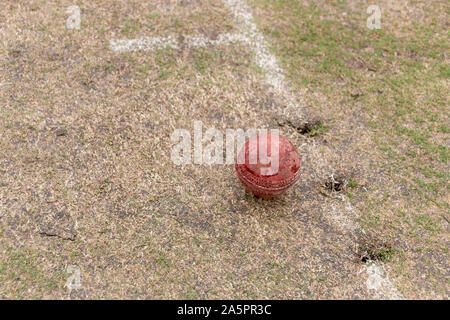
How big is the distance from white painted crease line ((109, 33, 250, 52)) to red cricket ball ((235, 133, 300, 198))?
1.86 metres

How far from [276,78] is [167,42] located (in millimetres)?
1286

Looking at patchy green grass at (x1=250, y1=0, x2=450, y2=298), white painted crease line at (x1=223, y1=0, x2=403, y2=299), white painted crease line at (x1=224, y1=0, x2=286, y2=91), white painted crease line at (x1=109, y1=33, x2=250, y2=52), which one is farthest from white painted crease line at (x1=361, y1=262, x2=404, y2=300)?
white painted crease line at (x1=109, y1=33, x2=250, y2=52)

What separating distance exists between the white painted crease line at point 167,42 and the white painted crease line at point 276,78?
0.60 ft

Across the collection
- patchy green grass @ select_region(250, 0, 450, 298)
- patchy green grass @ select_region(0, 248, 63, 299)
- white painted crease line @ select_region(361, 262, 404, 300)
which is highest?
patchy green grass @ select_region(250, 0, 450, 298)

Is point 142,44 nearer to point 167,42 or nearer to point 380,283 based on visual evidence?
point 167,42

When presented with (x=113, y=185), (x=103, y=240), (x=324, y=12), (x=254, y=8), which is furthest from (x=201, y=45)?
(x=103, y=240)

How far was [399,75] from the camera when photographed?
4.41m

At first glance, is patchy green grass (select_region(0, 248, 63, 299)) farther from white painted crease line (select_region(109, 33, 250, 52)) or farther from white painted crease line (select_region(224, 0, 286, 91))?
white painted crease line (select_region(224, 0, 286, 91))

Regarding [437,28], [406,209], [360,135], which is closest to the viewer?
[406,209]

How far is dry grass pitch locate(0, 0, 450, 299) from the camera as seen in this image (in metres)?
3.07

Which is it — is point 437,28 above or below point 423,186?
above

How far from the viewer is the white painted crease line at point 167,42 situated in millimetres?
4523
